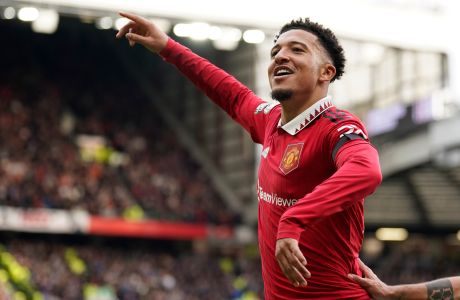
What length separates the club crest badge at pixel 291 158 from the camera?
4.07 metres

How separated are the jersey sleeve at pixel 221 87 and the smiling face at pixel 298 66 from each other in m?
0.58

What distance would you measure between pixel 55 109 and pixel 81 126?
1303mm

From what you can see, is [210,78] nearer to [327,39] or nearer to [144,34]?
[144,34]

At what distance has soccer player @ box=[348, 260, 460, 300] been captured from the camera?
4059mm

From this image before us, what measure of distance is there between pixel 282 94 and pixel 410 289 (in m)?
1.09

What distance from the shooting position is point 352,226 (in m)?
4.08

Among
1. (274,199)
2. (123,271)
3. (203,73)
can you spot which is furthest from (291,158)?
(123,271)

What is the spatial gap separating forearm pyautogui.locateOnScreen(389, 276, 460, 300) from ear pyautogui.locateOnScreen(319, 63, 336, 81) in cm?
105

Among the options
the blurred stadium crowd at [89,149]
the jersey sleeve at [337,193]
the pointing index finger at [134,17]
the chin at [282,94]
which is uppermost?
the pointing index finger at [134,17]

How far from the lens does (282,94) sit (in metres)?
4.15

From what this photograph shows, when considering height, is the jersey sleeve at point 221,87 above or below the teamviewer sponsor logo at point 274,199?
above

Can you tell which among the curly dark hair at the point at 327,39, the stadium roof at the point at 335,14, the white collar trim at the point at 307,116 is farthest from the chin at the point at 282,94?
the stadium roof at the point at 335,14

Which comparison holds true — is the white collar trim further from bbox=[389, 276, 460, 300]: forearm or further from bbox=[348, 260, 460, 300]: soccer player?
Result: bbox=[389, 276, 460, 300]: forearm

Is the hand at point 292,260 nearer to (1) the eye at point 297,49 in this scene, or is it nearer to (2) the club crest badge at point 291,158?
(2) the club crest badge at point 291,158
